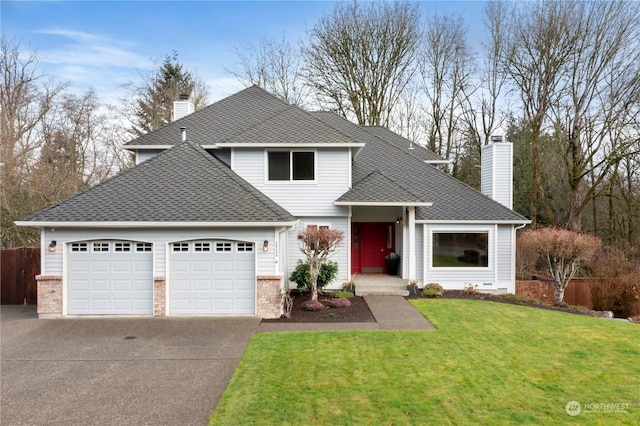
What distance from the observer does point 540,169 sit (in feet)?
69.3

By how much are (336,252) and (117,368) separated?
818 centimetres

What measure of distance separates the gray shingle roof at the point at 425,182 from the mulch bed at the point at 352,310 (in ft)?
9.31

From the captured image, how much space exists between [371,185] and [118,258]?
8.56 meters

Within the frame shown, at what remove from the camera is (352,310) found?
11023 millimetres

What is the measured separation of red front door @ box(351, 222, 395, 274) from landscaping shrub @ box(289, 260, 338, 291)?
2.78 m

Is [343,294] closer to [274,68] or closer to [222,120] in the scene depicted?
[222,120]

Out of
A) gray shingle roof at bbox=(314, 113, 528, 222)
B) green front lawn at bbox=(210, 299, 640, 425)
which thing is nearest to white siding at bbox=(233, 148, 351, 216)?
gray shingle roof at bbox=(314, 113, 528, 222)

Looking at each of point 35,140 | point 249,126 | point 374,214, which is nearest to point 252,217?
point 249,126

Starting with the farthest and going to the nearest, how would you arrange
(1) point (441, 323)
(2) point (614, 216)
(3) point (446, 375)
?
1. (2) point (614, 216)
2. (1) point (441, 323)
3. (3) point (446, 375)

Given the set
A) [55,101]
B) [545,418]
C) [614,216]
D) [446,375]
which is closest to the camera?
[545,418]

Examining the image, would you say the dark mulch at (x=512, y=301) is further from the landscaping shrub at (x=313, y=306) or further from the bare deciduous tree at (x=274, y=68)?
the bare deciduous tree at (x=274, y=68)

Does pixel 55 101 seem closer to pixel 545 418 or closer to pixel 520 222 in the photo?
pixel 520 222

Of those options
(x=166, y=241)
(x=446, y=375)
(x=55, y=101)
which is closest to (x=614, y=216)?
(x=446, y=375)

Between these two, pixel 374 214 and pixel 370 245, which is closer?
pixel 374 214
